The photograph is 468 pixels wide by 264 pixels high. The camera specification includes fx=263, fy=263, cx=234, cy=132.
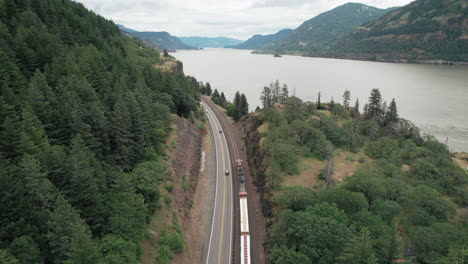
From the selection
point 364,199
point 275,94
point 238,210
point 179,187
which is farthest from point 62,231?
point 275,94

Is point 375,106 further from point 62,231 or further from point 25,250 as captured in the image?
point 25,250

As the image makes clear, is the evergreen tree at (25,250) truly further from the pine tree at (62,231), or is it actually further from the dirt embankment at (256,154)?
the dirt embankment at (256,154)

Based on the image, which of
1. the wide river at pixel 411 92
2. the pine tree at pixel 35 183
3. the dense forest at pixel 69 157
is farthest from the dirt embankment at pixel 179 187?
the wide river at pixel 411 92

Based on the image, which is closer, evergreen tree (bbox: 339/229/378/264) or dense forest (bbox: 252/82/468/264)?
evergreen tree (bbox: 339/229/378/264)

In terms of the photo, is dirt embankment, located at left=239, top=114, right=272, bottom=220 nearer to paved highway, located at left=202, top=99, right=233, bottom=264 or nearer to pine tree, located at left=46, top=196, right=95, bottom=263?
paved highway, located at left=202, top=99, right=233, bottom=264

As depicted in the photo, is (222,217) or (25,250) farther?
(222,217)

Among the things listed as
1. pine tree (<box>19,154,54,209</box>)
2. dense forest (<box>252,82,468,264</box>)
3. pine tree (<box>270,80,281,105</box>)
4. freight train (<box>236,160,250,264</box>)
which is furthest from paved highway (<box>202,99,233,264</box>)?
pine tree (<box>270,80,281,105</box>)

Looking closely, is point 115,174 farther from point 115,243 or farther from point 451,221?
point 451,221
